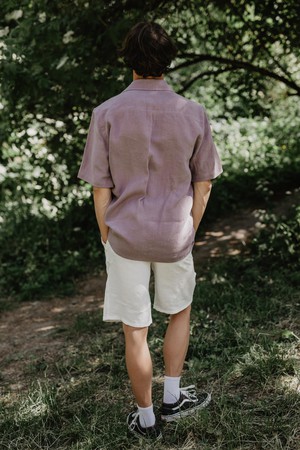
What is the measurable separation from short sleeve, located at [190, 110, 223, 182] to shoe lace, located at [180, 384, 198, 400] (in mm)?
1126

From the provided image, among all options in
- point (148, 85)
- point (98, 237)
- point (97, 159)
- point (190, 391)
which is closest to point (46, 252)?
point (98, 237)

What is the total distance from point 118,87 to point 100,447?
2.76 metres

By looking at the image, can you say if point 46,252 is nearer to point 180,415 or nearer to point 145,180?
point 180,415

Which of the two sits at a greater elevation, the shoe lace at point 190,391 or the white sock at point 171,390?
the white sock at point 171,390

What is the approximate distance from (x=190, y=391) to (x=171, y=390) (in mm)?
263

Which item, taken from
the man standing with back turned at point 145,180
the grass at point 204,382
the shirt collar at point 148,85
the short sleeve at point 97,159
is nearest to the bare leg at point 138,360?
the man standing with back turned at point 145,180

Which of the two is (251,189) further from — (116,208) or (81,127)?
(116,208)

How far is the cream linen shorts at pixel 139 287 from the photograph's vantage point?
2570 mm

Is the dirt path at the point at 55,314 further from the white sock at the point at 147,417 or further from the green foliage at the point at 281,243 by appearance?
the white sock at the point at 147,417

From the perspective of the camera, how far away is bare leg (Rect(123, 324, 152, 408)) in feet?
8.64

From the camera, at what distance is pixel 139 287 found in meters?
2.57

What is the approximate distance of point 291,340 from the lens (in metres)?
3.55

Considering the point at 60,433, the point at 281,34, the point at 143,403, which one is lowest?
the point at 60,433

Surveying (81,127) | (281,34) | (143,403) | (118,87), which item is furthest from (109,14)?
(143,403)
